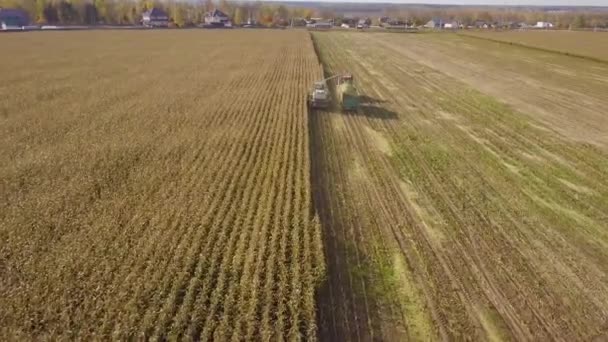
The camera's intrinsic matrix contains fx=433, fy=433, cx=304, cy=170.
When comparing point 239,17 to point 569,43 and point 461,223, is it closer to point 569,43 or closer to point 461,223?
point 569,43

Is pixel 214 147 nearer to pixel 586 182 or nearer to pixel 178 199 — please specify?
pixel 178 199

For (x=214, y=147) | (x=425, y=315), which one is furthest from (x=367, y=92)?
(x=425, y=315)

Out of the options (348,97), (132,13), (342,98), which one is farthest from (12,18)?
(348,97)

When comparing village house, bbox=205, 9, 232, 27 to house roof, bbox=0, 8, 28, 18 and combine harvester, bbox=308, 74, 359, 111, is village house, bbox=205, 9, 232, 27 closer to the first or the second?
house roof, bbox=0, 8, 28, 18

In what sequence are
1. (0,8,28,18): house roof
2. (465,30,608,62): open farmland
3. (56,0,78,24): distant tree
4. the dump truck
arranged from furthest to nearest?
(56,0,78,24): distant tree → (0,8,28,18): house roof → (465,30,608,62): open farmland → the dump truck

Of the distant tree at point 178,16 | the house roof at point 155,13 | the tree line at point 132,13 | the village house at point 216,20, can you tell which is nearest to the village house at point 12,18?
the tree line at point 132,13

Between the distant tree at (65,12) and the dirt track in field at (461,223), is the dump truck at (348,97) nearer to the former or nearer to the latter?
the dirt track in field at (461,223)

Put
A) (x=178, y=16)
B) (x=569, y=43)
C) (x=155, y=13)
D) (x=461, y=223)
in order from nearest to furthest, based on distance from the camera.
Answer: (x=461, y=223), (x=569, y=43), (x=155, y=13), (x=178, y=16)

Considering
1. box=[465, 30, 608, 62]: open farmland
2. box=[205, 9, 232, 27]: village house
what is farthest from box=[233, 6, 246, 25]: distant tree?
box=[465, 30, 608, 62]: open farmland
